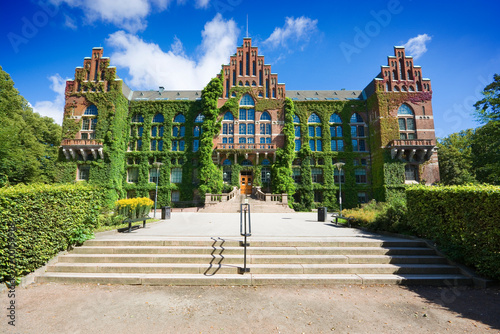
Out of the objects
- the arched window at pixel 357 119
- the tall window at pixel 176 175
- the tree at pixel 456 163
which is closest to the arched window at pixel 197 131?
the tall window at pixel 176 175

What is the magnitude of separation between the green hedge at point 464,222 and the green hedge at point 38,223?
12.6m

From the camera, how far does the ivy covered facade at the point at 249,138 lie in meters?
28.7

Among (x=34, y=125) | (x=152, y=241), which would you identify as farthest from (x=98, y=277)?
(x=34, y=125)

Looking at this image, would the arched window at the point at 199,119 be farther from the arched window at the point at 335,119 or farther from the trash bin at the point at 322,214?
the trash bin at the point at 322,214

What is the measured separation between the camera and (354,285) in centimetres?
596

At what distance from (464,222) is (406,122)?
29087mm

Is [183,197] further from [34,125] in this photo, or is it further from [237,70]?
[34,125]

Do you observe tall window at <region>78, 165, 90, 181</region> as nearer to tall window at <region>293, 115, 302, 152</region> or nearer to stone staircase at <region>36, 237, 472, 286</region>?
stone staircase at <region>36, 237, 472, 286</region>

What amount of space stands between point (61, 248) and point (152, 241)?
9.38 feet

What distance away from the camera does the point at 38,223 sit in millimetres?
6402

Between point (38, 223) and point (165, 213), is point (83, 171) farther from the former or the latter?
point (38, 223)

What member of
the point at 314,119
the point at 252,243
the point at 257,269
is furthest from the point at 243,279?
the point at 314,119

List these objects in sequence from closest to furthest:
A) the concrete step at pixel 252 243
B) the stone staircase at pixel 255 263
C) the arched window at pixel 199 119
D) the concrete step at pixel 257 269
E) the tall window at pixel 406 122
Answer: the stone staircase at pixel 255 263 → the concrete step at pixel 257 269 → the concrete step at pixel 252 243 → the tall window at pixel 406 122 → the arched window at pixel 199 119

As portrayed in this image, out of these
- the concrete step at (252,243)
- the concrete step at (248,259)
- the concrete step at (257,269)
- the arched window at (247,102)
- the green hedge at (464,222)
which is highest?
the arched window at (247,102)
